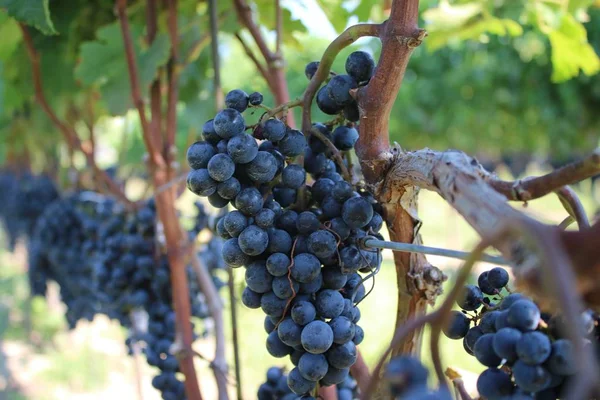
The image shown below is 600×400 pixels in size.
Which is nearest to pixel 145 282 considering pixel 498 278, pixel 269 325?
pixel 269 325

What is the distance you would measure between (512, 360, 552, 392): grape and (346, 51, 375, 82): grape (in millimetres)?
371

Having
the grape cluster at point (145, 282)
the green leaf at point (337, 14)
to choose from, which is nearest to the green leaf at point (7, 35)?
the grape cluster at point (145, 282)

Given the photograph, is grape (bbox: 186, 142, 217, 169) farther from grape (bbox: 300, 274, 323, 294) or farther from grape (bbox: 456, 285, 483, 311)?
grape (bbox: 456, 285, 483, 311)

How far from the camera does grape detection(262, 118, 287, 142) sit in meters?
0.64

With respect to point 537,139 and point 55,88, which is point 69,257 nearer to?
point 55,88

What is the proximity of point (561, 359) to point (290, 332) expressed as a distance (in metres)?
0.29

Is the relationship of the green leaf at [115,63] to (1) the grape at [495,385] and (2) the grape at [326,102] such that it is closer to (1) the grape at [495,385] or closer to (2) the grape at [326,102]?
(2) the grape at [326,102]

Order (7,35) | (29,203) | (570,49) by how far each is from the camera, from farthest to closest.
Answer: (29,203) → (570,49) → (7,35)

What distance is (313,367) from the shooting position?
631 mm

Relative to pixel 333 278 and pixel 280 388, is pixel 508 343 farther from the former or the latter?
pixel 280 388

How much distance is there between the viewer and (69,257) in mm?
2252

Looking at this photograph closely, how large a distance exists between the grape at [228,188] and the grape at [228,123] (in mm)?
50

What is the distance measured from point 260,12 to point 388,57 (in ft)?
3.24

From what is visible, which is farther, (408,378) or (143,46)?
(143,46)
